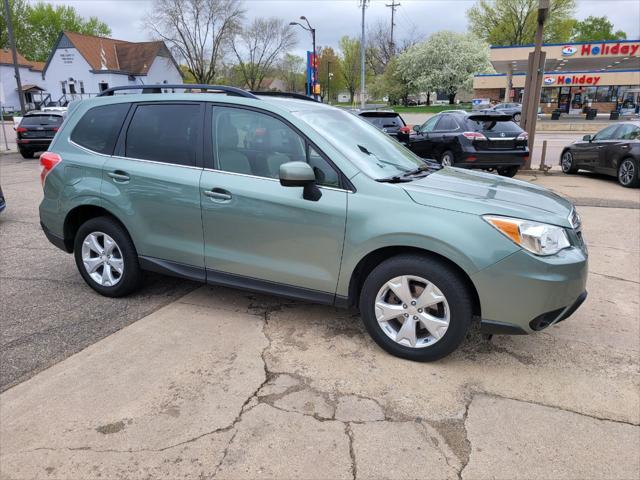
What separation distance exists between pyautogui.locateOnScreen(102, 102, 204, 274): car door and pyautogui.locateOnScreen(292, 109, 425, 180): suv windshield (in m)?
0.99

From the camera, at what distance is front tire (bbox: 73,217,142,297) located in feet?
14.2

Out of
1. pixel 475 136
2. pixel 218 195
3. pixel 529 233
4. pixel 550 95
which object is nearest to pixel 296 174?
pixel 218 195

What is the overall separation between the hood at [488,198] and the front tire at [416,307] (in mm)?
402

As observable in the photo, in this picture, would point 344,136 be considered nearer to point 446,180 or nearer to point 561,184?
point 446,180

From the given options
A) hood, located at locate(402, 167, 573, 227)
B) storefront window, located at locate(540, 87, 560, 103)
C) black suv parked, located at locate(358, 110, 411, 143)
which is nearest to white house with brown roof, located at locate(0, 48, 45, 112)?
storefront window, located at locate(540, 87, 560, 103)

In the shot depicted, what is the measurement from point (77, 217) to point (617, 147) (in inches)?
440

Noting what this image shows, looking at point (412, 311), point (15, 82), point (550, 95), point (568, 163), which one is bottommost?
point (568, 163)

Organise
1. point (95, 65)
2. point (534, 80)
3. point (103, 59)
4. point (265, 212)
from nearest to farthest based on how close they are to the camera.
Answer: point (265, 212) < point (534, 80) < point (95, 65) < point (103, 59)

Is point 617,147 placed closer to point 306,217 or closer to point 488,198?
point 488,198

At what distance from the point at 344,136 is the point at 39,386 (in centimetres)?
272

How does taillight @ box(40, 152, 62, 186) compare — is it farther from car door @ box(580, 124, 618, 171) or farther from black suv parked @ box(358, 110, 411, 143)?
car door @ box(580, 124, 618, 171)

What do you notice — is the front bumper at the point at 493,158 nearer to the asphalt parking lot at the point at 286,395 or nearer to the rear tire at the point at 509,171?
the rear tire at the point at 509,171

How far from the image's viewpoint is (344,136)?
12.7 feet

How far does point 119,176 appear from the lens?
421 cm
